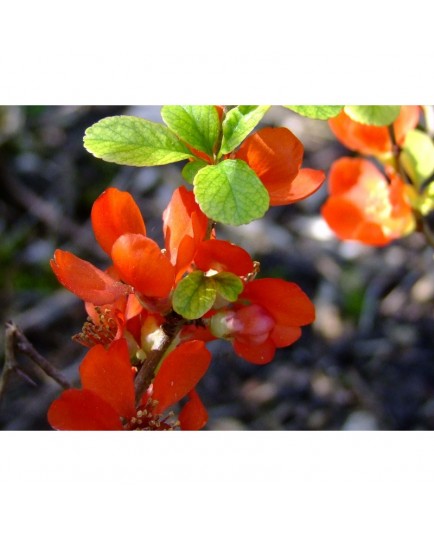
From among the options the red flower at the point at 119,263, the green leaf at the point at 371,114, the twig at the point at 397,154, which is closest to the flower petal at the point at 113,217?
the red flower at the point at 119,263

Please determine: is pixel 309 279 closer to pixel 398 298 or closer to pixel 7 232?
pixel 398 298

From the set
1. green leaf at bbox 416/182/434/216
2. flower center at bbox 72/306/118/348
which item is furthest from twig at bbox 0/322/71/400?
green leaf at bbox 416/182/434/216

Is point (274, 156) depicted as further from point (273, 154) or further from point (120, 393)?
point (120, 393)

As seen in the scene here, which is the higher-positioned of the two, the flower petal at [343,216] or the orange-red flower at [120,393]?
the orange-red flower at [120,393]

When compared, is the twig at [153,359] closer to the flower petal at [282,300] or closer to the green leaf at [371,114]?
the flower petal at [282,300]

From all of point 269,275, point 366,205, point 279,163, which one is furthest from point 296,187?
point 269,275

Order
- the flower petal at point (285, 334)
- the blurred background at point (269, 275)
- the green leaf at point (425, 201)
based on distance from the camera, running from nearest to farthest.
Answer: the flower petal at point (285, 334)
the green leaf at point (425, 201)
the blurred background at point (269, 275)
